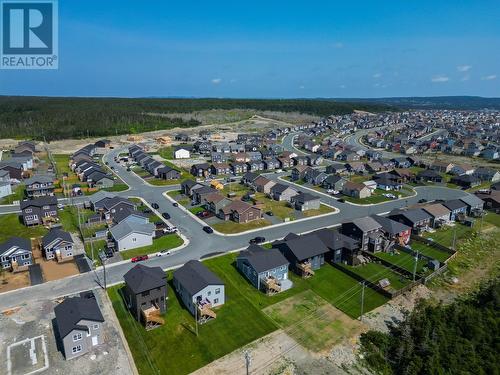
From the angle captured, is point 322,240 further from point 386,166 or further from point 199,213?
point 386,166

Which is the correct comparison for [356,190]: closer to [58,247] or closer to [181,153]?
[58,247]

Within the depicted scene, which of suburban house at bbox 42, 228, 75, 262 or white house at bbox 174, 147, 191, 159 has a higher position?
white house at bbox 174, 147, 191, 159

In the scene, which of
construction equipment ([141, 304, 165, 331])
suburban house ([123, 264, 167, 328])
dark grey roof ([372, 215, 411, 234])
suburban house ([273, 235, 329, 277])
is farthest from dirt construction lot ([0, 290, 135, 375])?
dark grey roof ([372, 215, 411, 234])

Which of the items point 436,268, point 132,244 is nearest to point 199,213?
point 132,244

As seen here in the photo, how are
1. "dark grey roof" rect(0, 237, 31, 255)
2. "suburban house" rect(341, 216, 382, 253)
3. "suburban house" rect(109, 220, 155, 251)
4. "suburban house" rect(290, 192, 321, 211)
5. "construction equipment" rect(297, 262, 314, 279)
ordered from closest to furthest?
"construction equipment" rect(297, 262, 314, 279) → "dark grey roof" rect(0, 237, 31, 255) → "suburban house" rect(109, 220, 155, 251) → "suburban house" rect(341, 216, 382, 253) → "suburban house" rect(290, 192, 321, 211)

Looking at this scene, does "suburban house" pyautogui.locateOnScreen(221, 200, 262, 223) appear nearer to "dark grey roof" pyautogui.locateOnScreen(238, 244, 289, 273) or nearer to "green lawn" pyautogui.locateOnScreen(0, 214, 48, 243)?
"dark grey roof" pyautogui.locateOnScreen(238, 244, 289, 273)

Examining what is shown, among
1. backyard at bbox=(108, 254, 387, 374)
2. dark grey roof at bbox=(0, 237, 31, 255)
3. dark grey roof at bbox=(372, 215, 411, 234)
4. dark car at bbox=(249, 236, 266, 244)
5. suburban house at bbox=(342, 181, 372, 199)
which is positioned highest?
suburban house at bbox=(342, 181, 372, 199)

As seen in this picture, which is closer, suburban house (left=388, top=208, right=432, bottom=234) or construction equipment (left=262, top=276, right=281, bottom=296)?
construction equipment (left=262, top=276, right=281, bottom=296)

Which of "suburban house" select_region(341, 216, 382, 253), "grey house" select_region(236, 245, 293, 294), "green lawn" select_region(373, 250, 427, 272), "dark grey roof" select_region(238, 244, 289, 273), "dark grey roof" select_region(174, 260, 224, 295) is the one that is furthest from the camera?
"suburban house" select_region(341, 216, 382, 253)
